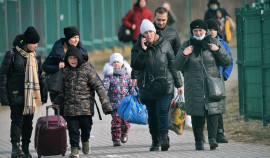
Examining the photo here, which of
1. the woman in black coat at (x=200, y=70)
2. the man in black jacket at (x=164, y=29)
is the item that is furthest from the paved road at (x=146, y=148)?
the man in black jacket at (x=164, y=29)

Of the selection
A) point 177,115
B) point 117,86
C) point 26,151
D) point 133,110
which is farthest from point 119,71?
point 26,151

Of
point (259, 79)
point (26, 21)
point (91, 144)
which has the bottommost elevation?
point (91, 144)

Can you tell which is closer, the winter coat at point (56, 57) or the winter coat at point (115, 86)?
the winter coat at point (56, 57)

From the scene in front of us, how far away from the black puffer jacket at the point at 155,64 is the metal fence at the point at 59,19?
8.40m

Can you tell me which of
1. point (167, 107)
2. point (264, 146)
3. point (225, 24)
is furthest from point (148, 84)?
point (225, 24)

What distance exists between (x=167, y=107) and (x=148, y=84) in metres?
0.41

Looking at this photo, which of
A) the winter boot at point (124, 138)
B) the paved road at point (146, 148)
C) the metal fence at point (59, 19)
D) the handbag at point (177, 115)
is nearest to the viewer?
the paved road at point (146, 148)

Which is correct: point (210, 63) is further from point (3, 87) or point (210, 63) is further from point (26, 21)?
point (26, 21)

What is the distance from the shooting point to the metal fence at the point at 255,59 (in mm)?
11320

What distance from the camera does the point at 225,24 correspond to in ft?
58.3

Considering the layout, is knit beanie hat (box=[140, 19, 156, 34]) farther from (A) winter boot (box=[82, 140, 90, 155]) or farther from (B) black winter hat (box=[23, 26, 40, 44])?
(A) winter boot (box=[82, 140, 90, 155])

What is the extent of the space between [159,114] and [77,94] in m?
1.21

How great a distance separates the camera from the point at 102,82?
9906 mm

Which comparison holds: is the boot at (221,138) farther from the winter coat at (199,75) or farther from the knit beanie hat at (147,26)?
the knit beanie hat at (147,26)
